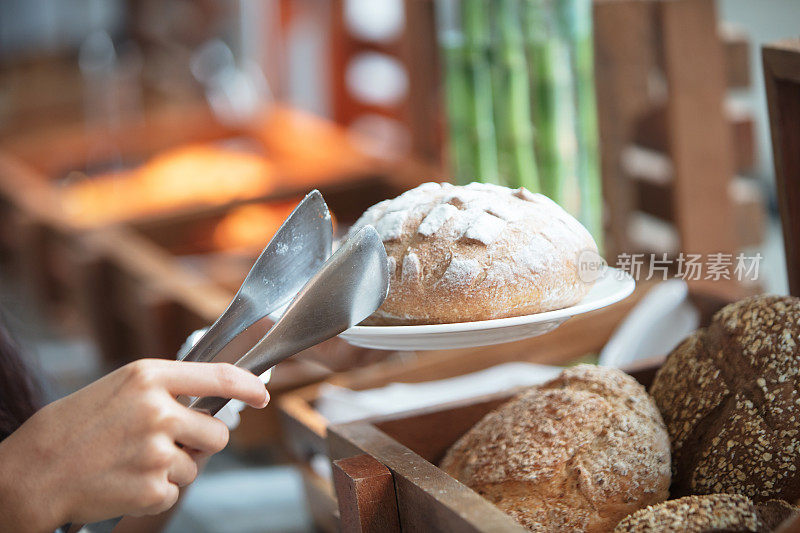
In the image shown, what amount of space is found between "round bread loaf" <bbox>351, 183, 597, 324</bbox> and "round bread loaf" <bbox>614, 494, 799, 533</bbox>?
20 centimetres

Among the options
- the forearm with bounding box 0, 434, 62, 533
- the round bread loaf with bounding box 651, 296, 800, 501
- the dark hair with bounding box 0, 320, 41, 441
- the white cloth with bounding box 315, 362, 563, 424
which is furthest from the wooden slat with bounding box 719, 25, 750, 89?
the forearm with bounding box 0, 434, 62, 533

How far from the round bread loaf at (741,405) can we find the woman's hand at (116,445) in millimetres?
428

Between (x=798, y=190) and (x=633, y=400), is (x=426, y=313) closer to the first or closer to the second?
(x=633, y=400)

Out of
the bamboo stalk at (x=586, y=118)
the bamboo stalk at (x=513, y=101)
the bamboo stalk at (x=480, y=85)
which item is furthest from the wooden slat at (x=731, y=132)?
the bamboo stalk at (x=480, y=85)

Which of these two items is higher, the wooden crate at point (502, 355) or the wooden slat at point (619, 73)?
the wooden slat at point (619, 73)

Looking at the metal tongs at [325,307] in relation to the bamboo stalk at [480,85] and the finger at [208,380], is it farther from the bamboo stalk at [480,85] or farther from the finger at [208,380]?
the bamboo stalk at [480,85]

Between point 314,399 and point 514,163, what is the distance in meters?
0.86

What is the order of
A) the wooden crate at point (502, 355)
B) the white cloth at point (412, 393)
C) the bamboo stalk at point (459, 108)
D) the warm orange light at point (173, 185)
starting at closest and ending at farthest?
the white cloth at point (412, 393), the wooden crate at point (502, 355), the bamboo stalk at point (459, 108), the warm orange light at point (173, 185)

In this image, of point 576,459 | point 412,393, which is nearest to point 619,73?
point 412,393

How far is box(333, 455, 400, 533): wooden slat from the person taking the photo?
767mm

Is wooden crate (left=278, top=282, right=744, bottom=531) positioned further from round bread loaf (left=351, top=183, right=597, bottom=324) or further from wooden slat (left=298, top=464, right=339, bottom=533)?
round bread loaf (left=351, top=183, right=597, bottom=324)

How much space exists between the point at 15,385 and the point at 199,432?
1.80 ft

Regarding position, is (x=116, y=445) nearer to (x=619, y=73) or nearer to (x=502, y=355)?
(x=502, y=355)

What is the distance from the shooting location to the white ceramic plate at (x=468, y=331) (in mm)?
724
